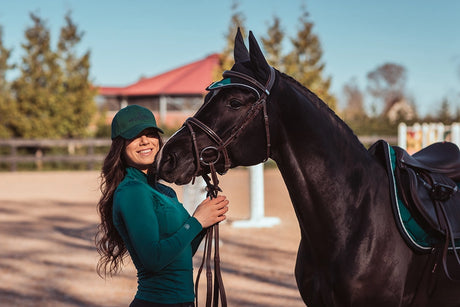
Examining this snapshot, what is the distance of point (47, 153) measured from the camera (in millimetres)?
23516

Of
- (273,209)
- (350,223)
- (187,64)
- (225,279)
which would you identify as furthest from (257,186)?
(187,64)

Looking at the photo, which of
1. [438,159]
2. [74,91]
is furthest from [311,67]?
[438,159]

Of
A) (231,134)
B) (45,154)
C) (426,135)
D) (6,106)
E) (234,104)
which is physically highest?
(6,106)

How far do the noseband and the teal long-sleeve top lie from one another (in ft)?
0.76

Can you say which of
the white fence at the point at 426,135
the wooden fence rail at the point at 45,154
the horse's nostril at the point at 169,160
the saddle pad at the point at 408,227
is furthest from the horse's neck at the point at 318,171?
the wooden fence rail at the point at 45,154

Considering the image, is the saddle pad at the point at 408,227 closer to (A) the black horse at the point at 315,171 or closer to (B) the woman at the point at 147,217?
(A) the black horse at the point at 315,171

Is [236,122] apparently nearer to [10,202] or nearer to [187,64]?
[10,202]

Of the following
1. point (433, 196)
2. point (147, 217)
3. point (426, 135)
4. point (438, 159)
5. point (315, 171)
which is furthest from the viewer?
point (426, 135)

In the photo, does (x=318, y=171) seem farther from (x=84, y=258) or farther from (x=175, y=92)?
(x=175, y=92)

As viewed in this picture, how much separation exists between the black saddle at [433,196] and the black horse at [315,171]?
0.34 ft

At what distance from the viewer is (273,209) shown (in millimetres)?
11195

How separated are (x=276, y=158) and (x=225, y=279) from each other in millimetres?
3747

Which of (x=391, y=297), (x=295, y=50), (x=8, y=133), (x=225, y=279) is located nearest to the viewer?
(x=391, y=297)

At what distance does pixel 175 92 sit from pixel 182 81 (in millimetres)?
1718
